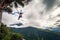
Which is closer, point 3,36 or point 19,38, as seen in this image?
point 3,36

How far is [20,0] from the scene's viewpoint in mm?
24000

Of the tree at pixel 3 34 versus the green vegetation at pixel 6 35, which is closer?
the tree at pixel 3 34

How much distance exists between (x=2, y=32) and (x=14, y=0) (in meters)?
3.43

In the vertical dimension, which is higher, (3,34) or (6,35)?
(3,34)

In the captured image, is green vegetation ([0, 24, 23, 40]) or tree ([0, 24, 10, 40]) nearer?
tree ([0, 24, 10, 40])

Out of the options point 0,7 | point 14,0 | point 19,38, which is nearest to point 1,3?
point 0,7

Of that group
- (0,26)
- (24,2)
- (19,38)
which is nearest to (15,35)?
(19,38)

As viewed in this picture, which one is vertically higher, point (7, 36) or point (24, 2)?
point (24, 2)

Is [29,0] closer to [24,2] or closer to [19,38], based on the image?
[24,2]

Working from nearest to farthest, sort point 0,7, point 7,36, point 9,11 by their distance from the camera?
point 0,7 < point 7,36 < point 9,11

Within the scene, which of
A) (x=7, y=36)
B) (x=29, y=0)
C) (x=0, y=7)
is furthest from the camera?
(x=29, y=0)

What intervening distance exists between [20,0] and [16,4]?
658mm

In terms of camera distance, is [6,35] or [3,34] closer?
[3,34]

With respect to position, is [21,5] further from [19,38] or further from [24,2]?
[19,38]
